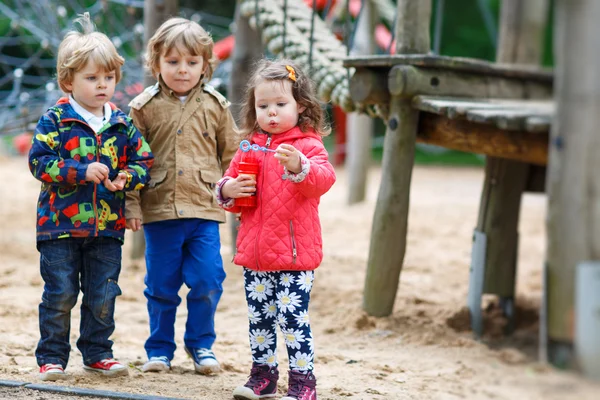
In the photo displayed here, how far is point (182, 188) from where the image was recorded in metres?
3.60

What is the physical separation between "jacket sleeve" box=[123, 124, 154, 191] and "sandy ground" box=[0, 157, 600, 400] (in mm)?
818

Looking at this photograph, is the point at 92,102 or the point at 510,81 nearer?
the point at 92,102

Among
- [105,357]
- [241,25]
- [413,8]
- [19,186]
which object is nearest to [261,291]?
[105,357]

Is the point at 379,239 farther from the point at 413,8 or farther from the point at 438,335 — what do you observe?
the point at 413,8

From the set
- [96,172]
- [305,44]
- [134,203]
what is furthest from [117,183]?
[305,44]

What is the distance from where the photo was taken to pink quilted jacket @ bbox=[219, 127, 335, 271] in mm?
3029

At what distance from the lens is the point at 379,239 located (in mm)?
4664

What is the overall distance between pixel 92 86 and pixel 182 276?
90 centimetres

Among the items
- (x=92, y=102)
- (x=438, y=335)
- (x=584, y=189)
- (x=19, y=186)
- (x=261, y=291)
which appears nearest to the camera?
(x=584, y=189)

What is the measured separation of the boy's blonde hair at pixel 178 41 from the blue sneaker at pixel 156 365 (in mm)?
1233

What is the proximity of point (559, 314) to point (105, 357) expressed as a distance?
2.15 metres

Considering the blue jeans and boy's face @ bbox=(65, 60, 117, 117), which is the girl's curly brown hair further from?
the blue jeans

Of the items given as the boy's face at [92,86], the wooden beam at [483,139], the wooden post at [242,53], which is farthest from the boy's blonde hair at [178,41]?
the wooden post at [242,53]

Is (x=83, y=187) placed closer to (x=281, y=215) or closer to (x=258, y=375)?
(x=281, y=215)
